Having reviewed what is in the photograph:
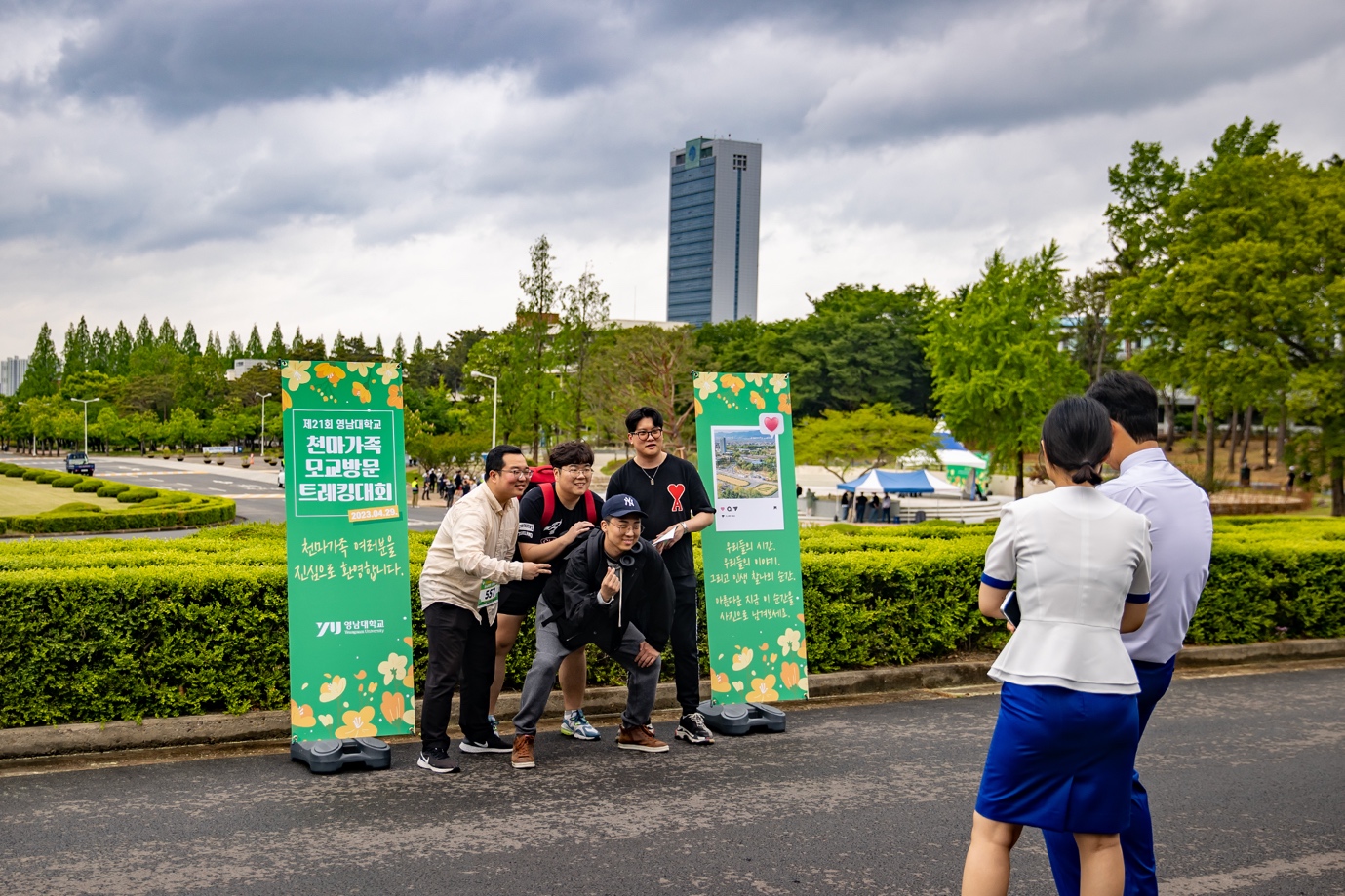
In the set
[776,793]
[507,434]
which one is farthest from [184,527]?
[776,793]

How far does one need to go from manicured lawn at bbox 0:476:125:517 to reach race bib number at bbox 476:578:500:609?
35.8 m

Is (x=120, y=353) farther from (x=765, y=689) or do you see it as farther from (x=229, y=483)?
(x=765, y=689)

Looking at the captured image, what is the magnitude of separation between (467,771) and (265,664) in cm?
163

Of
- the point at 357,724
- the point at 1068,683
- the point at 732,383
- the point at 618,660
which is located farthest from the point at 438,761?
the point at 1068,683

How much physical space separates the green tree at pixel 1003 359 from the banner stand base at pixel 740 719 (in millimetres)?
27109

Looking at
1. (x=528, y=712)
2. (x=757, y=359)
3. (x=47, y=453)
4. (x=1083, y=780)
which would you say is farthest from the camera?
(x=47, y=453)

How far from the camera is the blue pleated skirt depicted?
2932mm

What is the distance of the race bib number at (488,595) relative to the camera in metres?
5.79

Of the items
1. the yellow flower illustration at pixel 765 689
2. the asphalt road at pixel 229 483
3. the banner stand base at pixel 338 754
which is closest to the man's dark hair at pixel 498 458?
the banner stand base at pixel 338 754

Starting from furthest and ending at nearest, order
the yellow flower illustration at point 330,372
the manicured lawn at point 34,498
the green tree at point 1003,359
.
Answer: the manicured lawn at point 34,498
the green tree at point 1003,359
the yellow flower illustration at point 330,372

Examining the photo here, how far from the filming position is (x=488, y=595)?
5.85 metres

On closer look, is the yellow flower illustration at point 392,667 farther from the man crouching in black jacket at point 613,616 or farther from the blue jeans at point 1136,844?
the blue jeans at point 1136,844

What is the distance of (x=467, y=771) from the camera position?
5.57m

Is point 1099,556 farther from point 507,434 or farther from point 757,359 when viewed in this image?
point 757,359
